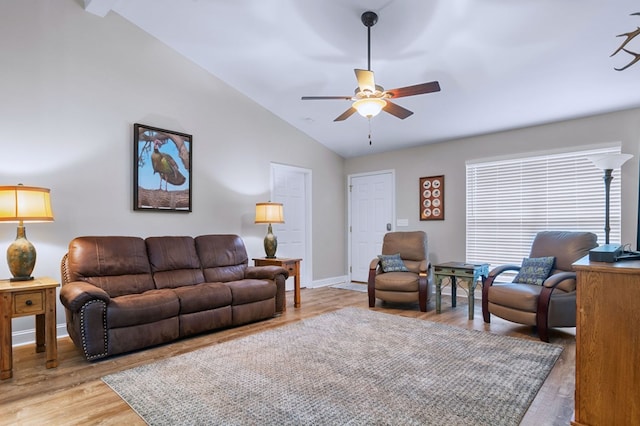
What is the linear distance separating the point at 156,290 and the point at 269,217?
5.69 ft

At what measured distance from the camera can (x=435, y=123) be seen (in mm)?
4988

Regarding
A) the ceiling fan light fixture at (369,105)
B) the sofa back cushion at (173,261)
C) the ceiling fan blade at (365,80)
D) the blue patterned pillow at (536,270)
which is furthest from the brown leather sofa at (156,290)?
the blue patterned pillow at (536,270)

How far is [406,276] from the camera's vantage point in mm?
4527

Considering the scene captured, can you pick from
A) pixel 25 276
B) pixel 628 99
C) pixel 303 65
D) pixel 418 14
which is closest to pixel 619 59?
pixel 628 99

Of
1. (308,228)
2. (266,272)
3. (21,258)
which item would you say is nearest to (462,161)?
(308,228)

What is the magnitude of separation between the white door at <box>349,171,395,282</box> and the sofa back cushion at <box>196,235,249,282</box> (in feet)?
8.84

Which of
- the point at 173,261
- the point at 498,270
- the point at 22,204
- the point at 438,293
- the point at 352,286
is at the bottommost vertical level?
the point at 352,286

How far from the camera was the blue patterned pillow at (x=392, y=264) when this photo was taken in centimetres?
480

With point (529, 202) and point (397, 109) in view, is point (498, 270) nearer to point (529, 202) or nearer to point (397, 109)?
point (529, 202)

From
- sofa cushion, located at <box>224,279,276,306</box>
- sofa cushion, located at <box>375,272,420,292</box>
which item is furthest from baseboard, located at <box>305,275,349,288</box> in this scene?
sofa cushion, located at <box>224,279,276,306</box>

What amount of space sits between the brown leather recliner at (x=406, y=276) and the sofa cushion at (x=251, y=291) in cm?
140

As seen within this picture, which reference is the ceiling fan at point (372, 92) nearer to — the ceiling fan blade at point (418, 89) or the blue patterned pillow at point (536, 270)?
the ceiling fan blade at point (418, 89)

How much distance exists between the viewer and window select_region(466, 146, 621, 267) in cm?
430

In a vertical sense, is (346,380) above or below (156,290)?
below
